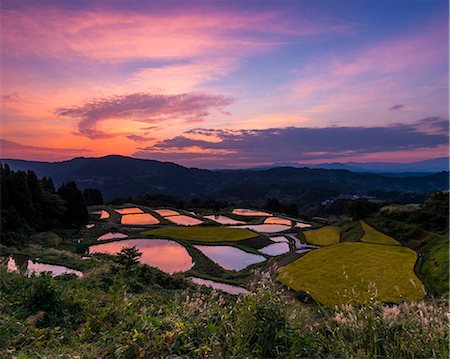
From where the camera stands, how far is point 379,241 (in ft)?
99.1

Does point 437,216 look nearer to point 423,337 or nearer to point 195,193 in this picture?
point 423,337

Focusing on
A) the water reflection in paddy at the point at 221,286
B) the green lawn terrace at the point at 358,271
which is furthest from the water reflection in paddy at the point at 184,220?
the water reflection in paddy at the point at 221,286

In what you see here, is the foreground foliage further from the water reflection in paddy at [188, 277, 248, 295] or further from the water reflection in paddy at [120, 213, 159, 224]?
the water reflection in paddy at [120, 213, 159, 224]

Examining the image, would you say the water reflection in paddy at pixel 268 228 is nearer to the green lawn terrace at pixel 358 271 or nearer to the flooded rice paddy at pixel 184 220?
the flooded rice paddy at pixel 184 220

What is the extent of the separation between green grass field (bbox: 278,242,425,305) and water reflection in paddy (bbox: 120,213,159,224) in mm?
26295

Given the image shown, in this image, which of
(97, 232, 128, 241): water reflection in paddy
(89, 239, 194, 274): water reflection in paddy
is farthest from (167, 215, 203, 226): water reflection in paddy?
(89, 239, 194, 274): water reflection in paddy

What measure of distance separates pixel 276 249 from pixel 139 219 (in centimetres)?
2417

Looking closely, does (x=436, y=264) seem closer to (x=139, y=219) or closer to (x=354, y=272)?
(x=354, y=272)

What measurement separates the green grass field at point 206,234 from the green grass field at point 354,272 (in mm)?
9940

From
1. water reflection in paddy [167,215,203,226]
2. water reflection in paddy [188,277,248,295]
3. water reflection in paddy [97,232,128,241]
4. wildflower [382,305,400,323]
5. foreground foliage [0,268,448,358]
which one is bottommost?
water reflection in paddy [167,215,203,226]

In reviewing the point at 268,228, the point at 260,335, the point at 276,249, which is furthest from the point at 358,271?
the point at 268,228

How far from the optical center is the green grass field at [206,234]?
33.1m

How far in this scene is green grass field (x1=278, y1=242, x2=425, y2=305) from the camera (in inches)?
679

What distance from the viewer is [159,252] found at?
2634cm
